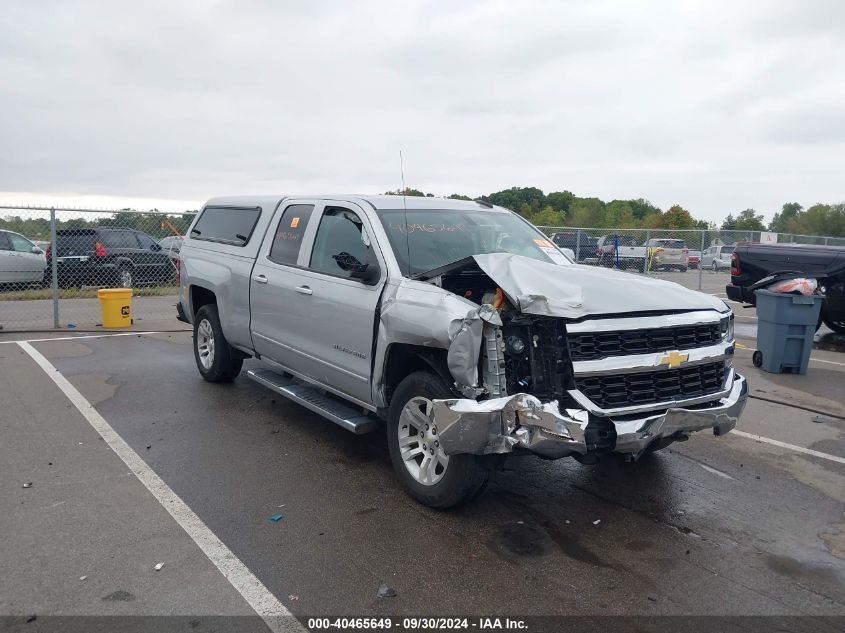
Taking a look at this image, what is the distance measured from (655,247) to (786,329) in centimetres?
1476

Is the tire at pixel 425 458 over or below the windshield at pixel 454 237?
below

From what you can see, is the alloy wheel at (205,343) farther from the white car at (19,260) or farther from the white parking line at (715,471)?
the white car at (19,260)

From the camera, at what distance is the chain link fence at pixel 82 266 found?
488 inches

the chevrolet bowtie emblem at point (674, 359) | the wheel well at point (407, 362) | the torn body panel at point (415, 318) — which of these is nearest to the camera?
the torn body panel at point (415, 318)

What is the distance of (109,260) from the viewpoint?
16000 mm

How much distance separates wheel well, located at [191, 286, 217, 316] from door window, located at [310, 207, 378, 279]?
7.52 ft

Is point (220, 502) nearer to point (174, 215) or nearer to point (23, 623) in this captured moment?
point (23, 623)

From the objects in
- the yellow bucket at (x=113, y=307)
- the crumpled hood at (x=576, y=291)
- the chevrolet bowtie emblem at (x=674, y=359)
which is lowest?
the yellow bucket at (x=113, y=307)

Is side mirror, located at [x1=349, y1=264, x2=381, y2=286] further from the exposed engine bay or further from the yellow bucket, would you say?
the yellow bucket

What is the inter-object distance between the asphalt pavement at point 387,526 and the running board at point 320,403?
15.1 inches

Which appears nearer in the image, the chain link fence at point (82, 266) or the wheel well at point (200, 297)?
the wheel well at point (200, 297)

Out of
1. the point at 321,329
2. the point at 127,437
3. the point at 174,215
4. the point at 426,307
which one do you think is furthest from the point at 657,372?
the point at 174,215

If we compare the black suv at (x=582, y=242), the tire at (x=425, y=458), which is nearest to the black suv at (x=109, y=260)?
the black suv at (x=582, y=242)

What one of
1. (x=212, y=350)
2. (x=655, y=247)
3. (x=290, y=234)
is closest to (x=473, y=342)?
(x=290, y=234)
